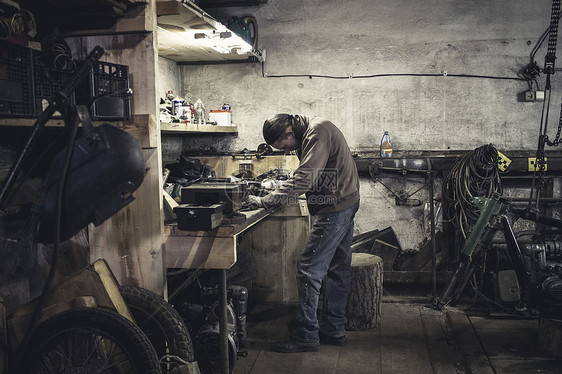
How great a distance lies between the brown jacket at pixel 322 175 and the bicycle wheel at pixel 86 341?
4.86 ft

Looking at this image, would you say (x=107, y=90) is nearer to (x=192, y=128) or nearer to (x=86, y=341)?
(x=86, y=341)

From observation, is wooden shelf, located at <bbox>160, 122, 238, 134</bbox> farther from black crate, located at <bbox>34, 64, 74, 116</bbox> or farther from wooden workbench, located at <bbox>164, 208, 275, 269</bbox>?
black crate, located at <bbox>34, 64, 74, 116</bbox>

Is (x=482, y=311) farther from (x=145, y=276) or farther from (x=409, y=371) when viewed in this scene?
(x=145, y=276)

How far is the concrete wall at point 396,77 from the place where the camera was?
15.3ft

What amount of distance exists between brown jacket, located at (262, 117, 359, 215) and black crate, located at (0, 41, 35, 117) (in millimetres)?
1622

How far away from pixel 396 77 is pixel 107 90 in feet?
10.4

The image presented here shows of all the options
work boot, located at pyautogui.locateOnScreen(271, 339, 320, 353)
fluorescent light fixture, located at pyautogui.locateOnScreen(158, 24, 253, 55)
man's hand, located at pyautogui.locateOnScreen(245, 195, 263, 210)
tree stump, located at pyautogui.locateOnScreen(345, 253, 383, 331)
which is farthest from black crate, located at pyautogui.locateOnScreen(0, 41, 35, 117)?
tree stump, located at pyautogui.locateOnScreen(345, 253, 383, 331)

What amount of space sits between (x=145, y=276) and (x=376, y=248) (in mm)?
2724

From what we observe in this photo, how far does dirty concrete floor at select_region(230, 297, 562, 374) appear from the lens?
3.13m

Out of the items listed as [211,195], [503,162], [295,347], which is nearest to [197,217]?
[211,195]

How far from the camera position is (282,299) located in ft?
14.1

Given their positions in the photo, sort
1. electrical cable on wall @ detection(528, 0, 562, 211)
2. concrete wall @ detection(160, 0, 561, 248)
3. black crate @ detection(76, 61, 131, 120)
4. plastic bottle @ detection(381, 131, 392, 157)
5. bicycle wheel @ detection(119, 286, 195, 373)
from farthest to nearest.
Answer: plastic bottle @ detection(381, 131, 392, 157)
concrete wall @ detection(160, 0, 561, 248)
electrical cable on wall @ detection(528, 0, 562, 211)
bicycle wheel @ detection(119, 286, 195, 373)
black crate @ detection(76, 61, 131, 120)

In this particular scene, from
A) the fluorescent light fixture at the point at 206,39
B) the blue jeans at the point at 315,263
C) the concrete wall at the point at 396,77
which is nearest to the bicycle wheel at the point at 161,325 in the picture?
the blue jeans at the point at 315,263

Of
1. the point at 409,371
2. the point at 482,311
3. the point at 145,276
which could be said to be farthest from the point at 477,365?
the point at 145,276
